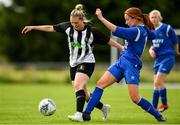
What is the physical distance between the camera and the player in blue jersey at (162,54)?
15.5 metres


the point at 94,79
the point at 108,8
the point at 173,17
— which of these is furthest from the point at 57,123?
the point at 173,17

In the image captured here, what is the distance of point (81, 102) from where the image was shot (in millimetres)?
12477

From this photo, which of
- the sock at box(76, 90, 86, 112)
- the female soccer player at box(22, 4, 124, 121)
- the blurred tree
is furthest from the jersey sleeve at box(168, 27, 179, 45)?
the blurred tree

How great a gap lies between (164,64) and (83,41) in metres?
3.25

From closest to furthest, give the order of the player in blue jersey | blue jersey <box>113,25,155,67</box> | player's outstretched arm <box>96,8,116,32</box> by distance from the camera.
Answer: player's outstretched arm <box>96,8,116,32</box>
blue jersey <box>113,25,155,67</box>
the player in blue jersey

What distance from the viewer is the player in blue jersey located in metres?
15.5

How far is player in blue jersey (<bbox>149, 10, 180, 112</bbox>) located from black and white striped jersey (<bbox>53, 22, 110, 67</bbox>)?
283 centimetres

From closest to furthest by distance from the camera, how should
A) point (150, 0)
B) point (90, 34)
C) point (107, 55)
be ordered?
point (90, 34), point (150, 0), point (107, 55)

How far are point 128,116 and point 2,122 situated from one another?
2.53 metres

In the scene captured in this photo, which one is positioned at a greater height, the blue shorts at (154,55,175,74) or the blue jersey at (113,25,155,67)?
the blue jersey at (113,25,155,67)

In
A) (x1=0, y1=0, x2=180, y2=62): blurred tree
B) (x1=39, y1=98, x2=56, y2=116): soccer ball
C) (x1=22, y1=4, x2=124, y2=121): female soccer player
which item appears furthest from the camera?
(x1=0, y1=0, x2=180, y2=62): blurred tree

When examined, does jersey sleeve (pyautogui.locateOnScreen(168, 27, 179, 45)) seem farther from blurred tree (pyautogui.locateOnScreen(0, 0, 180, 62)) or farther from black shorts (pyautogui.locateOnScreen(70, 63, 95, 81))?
blurred tree (pyautogui.locateOnScreen(0, 0, 180, 62))

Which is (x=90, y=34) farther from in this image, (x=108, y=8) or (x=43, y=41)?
(x=43, y=41)

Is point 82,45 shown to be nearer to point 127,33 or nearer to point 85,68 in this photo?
point 85,68
